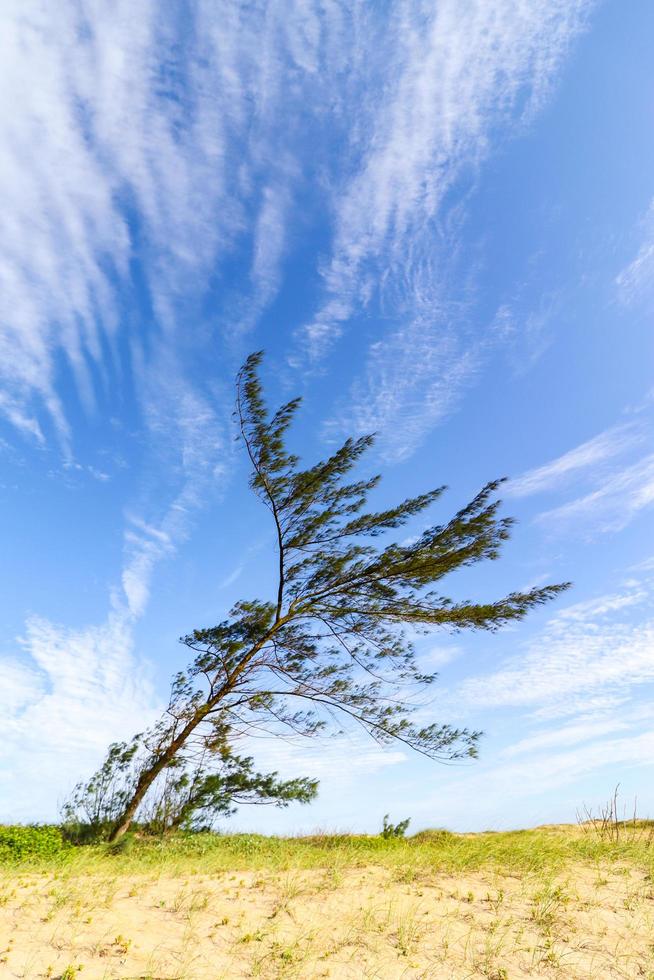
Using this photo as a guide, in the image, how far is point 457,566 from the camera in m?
14.4

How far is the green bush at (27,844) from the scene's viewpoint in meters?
10.3

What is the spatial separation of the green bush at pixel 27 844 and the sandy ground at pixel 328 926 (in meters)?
2.20

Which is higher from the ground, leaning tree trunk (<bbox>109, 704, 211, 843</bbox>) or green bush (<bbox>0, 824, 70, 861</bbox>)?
leaning tree trunk (<bbox>109, 704, 211, 843</bbox>)

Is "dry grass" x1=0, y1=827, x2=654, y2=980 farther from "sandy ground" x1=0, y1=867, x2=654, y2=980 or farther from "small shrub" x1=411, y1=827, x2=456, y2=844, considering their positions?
"small shrub" x1=411, y1=827, x2=456, y2=844

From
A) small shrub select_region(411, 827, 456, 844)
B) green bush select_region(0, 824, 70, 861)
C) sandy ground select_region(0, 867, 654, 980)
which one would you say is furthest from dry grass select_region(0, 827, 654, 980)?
small shrub select_region(411, 827, 456, 844)

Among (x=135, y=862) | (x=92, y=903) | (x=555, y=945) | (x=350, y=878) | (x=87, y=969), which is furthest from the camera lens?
(x=135, y=862)

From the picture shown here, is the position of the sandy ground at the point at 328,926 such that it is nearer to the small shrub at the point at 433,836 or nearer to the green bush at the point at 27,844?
the green bush at the point at 27,844

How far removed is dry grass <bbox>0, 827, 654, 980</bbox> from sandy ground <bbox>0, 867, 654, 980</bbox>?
2cm

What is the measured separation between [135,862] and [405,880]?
4218mm

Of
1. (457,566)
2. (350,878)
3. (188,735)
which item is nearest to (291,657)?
(188,735)

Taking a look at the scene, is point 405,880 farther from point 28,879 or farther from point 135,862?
point 28,879

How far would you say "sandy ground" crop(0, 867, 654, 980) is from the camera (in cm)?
570

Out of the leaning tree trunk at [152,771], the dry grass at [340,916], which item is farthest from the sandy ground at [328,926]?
the leaning tree trunk at [152,771]

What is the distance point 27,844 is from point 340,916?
643cm
